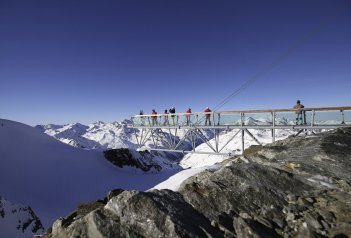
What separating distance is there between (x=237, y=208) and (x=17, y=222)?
18695 millimetres

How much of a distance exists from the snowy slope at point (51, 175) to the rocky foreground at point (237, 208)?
61.7 feet

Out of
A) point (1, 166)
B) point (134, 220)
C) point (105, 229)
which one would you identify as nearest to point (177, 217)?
point (134, 220)

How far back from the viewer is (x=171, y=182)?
9.59 m

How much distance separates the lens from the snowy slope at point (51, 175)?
23.8m

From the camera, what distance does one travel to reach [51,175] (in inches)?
1108

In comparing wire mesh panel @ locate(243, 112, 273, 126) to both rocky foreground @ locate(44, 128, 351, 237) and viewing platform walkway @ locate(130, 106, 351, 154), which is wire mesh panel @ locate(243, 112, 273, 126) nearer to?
viewing platform walkway @ locate(130, 106, 351, 154)

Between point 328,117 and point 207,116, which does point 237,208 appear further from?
point 207,116

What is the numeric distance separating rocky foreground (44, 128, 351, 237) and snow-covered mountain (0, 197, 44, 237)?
579 inches

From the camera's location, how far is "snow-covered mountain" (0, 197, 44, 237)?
17409 mm

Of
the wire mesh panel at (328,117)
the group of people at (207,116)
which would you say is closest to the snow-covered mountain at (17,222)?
the group of people at (207,116)

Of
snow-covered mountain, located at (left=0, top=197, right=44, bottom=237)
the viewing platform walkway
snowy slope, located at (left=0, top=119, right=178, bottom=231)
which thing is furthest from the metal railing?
snow-covered mountain, located at (left=0, top=197, right=44, bottom=237)

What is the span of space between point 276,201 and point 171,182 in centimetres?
427

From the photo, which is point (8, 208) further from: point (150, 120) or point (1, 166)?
point (150, 120)

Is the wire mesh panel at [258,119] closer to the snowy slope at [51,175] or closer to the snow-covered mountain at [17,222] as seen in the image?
the snowy slope at [51,175]
